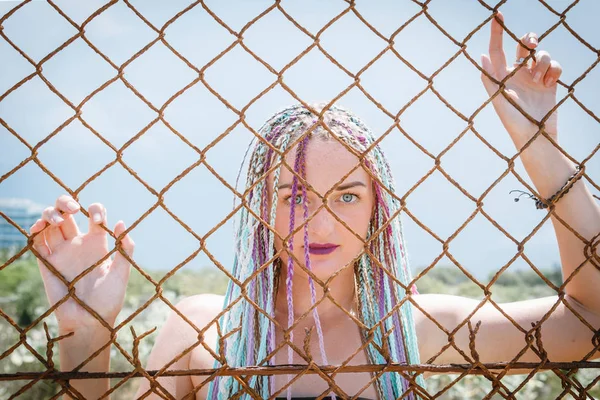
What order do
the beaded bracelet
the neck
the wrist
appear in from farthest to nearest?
1. the neck
2. the wrist
3. the beaded bracelet

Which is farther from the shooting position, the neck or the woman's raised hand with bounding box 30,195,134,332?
the neck

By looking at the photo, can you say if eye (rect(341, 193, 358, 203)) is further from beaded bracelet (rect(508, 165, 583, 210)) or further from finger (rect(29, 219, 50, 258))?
finger (rect(29, 219, 50, 258))

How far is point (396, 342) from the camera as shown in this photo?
70.6 inches

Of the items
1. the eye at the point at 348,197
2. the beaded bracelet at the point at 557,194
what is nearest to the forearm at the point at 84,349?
the eye at the point at 348,197

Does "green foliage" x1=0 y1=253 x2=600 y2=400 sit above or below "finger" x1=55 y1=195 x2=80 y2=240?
above

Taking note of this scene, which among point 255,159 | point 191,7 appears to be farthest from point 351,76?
point 255,159

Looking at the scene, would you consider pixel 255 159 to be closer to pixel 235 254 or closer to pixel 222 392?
pixel 235 254

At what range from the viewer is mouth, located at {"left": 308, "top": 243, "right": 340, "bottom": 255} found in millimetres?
1726

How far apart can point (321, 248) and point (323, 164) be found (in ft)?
0.86

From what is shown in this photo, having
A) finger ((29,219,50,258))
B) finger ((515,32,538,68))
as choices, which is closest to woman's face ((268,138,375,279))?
finger ((515,32,538,68))

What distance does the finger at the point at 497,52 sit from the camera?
1586 mm

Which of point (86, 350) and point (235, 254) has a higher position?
point (235, 254)

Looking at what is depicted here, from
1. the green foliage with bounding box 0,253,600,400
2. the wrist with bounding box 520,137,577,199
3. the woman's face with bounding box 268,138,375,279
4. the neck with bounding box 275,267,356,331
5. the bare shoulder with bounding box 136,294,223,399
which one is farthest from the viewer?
the green foliage with bounding box 0,253,600,400

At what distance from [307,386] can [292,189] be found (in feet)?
2.20
